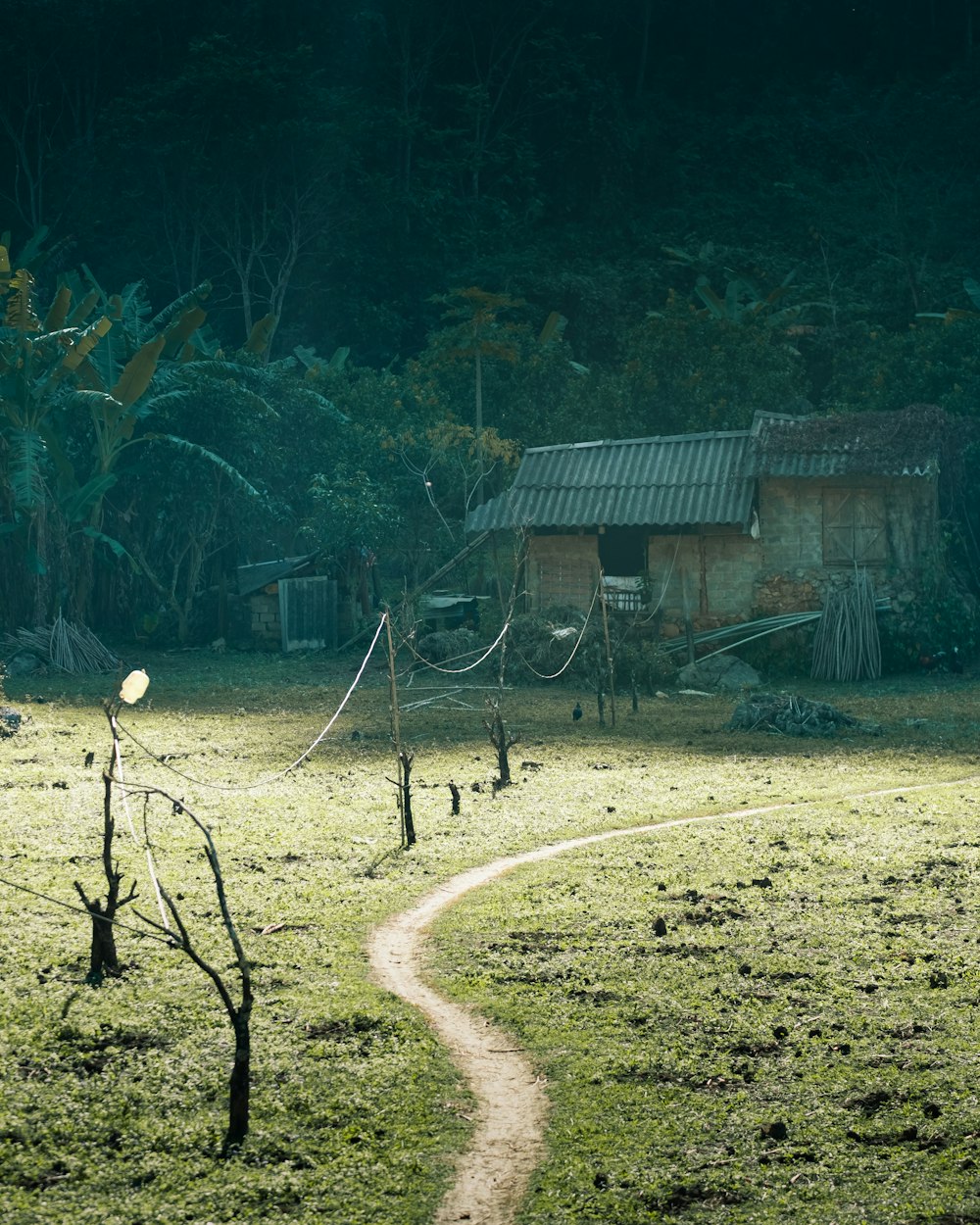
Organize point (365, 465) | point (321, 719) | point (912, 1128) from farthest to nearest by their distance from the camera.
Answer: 1. point (365, 465)
2. point (321, 719)
3. point (912, 1128)

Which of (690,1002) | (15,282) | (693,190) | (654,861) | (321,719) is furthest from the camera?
(693,190)

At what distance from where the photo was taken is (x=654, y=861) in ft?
38.0

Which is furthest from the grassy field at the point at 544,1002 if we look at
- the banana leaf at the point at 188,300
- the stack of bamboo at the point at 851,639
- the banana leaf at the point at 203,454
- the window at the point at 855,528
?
the banana leaf at the point at 188,300

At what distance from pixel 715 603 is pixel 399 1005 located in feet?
63.6

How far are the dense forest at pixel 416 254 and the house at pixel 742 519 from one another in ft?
8.89

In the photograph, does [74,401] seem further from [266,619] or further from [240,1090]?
[240,1090]

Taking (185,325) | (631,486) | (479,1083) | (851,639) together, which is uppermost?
(185,325)

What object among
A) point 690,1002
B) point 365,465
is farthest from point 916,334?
point 690,1002

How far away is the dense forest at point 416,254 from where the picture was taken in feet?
101

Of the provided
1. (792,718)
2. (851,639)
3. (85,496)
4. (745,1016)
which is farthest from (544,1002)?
(85,496)

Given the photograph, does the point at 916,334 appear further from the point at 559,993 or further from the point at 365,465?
the point at 559,993

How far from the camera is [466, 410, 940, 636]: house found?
2589cm

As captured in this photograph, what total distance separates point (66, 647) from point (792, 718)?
14451mm

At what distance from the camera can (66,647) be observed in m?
27.3
